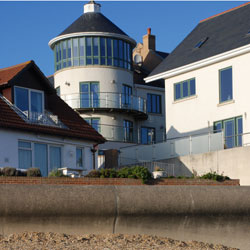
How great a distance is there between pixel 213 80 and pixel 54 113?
10130 millimetres

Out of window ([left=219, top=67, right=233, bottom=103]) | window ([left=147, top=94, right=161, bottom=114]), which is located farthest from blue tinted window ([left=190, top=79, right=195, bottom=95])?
window ([left=147, top=94, right=161, bottom=114])

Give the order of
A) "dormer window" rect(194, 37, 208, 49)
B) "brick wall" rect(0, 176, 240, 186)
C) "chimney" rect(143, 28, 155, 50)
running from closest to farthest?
1. "brick wall" rect(0, 176, 240, 186)
2. "dormer window" rect(194, 37, 208, 49)
3. "chimney" rect(143, 28, 155, 50)

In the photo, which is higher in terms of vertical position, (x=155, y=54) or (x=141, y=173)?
(x=155, y=54)

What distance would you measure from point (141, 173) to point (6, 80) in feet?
34.1

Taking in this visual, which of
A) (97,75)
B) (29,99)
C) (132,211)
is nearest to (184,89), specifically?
(97,75)

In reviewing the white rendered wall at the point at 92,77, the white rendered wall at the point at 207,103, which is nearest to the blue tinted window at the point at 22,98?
the white rendered wall at the point at 207,103

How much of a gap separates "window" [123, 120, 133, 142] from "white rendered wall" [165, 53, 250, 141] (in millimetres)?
8055

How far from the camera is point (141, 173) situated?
24.4 meters

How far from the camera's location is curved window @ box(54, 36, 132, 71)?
49531 mm

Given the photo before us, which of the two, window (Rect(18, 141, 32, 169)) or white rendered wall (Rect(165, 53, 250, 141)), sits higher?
white rendered wall (Rect(165, 53, 250, 141))

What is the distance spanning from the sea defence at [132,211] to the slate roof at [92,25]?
29.0 metres

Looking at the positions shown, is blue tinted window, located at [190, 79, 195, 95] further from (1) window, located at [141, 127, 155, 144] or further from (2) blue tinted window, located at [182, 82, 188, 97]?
(1) window, located at [141, 127, 155, 144]

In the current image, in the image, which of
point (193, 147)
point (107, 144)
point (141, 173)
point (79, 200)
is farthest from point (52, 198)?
point (107, 144)

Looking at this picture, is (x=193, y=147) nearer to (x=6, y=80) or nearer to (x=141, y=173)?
(x=6, y=80)
